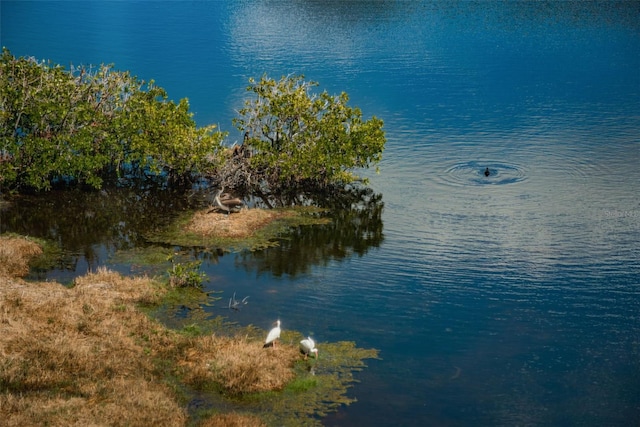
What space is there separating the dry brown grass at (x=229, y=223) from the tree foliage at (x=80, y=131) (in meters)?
8.57

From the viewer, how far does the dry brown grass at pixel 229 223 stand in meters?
54.8

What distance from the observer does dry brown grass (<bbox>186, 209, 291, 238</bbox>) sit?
54.8 meters

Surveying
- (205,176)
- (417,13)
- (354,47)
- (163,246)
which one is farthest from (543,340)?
(417,13)

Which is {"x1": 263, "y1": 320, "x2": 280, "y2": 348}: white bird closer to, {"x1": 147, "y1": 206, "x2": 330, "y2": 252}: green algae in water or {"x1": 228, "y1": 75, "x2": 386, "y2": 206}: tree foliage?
{"x1": 147, "y1": 206, "x2": 330, "y2": 252}: green algae in water

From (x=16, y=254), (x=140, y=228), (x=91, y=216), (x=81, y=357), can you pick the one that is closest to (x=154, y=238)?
(x=140, y=228)

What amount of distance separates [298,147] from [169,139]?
10105 millimetres

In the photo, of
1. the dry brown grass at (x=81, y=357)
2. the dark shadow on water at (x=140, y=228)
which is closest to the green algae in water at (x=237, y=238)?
the dark shadow on water at (x=140, y=228)

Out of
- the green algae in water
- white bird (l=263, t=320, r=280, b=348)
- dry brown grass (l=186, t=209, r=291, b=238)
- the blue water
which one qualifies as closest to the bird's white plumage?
white bird (l=263, t=320, r=280, b=348)

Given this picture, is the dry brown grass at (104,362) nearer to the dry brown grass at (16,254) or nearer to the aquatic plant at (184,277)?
the aquatic plant at (184,277)

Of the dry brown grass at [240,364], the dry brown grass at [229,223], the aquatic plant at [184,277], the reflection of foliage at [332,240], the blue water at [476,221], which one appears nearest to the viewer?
the dry brown grass at [240,364]

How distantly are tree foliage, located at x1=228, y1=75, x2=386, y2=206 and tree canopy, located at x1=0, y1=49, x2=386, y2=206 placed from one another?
79 mm

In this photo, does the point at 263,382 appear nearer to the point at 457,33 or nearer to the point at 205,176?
the point at 205,176

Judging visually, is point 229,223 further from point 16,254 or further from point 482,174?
point 482,174

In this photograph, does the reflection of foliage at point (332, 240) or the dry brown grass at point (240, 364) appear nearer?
the dry brown grass at point (240, 364)
